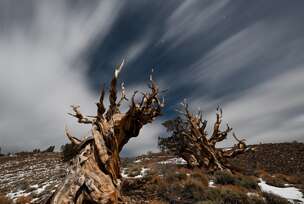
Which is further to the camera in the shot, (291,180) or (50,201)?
(291,180)

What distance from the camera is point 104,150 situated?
6594 mm

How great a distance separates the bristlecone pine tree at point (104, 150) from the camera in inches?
225

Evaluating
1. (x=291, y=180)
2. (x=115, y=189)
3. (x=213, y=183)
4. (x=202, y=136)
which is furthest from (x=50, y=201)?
(x=291, y=180)

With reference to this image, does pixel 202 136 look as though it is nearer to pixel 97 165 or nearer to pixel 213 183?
pixel 213 183

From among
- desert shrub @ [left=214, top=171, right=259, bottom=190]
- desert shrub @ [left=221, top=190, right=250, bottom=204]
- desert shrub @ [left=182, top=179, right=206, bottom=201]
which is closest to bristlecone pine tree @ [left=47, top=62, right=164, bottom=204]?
desert shrub @ [left=182, top=179, right=206, bottom=201]

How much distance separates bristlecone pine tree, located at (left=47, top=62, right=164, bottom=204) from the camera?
5.71 m

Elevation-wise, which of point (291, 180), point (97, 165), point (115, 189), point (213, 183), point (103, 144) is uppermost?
point (103, 144)

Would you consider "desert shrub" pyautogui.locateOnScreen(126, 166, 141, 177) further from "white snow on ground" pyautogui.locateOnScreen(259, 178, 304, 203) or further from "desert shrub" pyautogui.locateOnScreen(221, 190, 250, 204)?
"white snow on ground" pyautogui.locateOnScreen(259, 178, 304, 203)

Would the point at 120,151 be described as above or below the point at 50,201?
above

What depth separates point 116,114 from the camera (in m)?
7.66

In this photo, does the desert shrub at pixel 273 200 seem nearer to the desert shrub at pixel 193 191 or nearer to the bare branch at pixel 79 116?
the desert shrub at pixel 193 191

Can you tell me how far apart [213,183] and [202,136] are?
17.9 feet

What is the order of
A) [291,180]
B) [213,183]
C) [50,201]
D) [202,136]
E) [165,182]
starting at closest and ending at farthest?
[50,201] → [165,182] → [213,183] → [291,180] → [202,136]

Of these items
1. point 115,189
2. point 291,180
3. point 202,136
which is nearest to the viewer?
point 115,189
